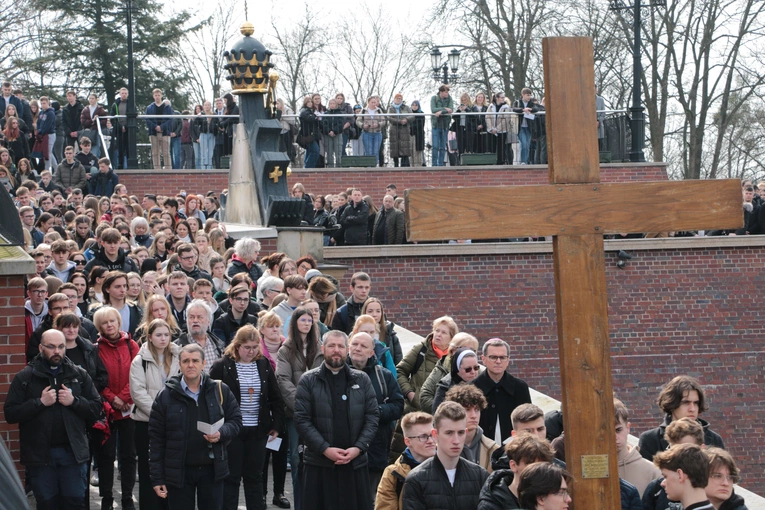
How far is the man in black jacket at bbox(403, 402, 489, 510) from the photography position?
267 inches

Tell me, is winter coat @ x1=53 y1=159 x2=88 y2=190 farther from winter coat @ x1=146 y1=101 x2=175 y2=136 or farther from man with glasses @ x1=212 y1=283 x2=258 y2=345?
man with glasses @ x1=212 y1=283 x2=258 y2=345

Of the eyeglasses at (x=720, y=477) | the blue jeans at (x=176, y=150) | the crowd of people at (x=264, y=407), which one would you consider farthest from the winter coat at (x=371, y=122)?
the eyeglasses at (x=720, y=477)

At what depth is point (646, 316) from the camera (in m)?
20.8

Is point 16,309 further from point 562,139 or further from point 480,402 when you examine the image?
point 562,139

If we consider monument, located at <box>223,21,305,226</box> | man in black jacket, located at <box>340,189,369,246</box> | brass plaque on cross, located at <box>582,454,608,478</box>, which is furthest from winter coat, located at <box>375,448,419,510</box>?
man in black jacket, located at <box>340,189,369,246</box>

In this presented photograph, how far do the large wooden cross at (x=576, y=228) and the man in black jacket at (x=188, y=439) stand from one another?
3362 millimetres

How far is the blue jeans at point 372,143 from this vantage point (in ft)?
84.9

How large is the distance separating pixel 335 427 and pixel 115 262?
5003mm

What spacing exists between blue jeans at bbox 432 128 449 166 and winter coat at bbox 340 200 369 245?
6.65m

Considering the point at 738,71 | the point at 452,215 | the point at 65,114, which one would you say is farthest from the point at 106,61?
the point at 452,215

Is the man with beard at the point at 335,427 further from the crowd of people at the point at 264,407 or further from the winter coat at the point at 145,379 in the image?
the winter coat at the point at 145,379

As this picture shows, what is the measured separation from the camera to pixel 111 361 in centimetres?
964

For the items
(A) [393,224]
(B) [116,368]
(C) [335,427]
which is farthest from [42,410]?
(A) [393,224]

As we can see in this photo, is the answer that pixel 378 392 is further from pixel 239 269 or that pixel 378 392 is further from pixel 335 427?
pixel 239 269
